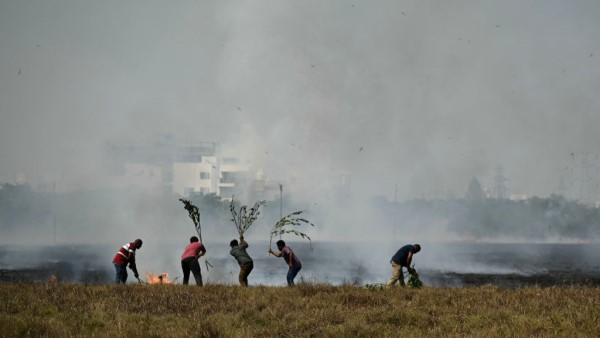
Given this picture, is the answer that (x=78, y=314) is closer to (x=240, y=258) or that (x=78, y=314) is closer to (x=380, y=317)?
(x=380, y=317)

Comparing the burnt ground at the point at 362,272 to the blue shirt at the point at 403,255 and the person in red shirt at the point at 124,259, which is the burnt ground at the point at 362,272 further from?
the person in red shirt at the point at 124,259

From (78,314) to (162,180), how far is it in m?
142

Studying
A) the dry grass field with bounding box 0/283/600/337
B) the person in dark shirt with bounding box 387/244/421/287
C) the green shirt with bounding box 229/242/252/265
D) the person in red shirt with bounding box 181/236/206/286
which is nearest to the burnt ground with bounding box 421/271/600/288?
the person in dark shirt with bounding box 387/244/421/287

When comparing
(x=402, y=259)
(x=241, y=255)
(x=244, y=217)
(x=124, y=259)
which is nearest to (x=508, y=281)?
(x=244, y=217)

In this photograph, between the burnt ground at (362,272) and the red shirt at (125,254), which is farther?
the burnt ground at (362,272)

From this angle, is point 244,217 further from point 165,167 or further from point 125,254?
point 165,167

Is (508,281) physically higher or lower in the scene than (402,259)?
lower

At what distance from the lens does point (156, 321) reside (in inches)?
722

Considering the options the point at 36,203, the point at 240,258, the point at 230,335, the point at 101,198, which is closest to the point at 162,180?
the point at 101,198

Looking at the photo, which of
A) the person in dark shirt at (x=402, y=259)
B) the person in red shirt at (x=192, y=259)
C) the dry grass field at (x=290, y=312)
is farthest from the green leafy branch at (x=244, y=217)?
the dry grass field at (x=290, y=312)

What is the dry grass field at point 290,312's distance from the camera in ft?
57.1

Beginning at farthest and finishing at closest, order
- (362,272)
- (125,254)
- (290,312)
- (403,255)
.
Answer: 1. (362,272)
2. (125,254)
3. (403,255)
4. (290,312)

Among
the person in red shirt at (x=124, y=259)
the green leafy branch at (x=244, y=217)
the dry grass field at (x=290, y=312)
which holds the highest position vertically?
the green leafy branch at (x=244, y=217)

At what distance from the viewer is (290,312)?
64.9 ft
